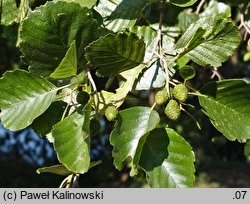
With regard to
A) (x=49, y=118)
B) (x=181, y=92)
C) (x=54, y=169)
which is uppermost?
(x=181, y=92)

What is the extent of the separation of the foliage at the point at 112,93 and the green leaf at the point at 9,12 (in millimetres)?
290

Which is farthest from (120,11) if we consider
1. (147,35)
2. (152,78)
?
(152,78)

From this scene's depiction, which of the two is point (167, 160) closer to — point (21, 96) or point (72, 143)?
point (72, 143)

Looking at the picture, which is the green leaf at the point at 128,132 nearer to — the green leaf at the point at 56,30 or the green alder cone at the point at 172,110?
the green alder cone at the point at 172,110

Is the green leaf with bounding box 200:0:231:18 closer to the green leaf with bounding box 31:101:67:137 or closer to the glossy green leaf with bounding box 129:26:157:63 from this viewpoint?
the glossy green leaf with bounding box 129:26:157:63

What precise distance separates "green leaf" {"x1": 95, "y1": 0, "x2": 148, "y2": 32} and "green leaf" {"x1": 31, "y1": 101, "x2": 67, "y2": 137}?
0.22m

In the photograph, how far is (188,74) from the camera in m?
0.98

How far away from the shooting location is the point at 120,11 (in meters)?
1.13

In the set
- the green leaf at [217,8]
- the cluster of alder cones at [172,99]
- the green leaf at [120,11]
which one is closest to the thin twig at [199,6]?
the green leaf at [217,8]

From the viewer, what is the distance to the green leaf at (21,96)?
38.6 inches

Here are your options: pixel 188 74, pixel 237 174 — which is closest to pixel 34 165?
pixel 237 174

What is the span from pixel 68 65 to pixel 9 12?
454mm

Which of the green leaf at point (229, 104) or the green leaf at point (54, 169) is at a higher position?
the green leaf at point (229, 104)
